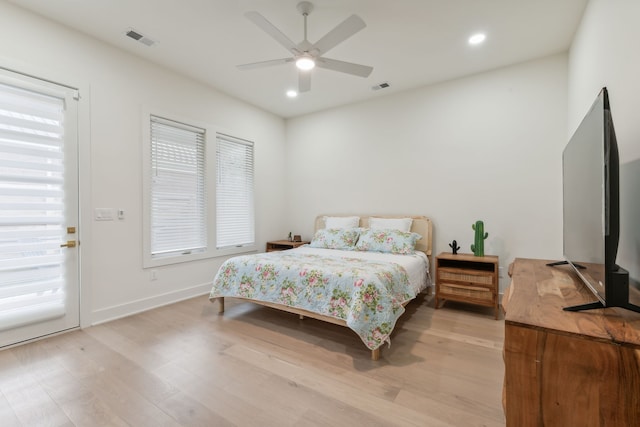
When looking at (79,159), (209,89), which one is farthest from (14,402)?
(209,89)

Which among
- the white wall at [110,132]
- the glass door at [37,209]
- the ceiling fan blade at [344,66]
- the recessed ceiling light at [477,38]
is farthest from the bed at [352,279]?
the recessed ceiling light at [477,38]

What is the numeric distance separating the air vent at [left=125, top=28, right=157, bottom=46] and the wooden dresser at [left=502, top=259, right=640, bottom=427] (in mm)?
3743

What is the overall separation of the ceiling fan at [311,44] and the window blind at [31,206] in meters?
1.87

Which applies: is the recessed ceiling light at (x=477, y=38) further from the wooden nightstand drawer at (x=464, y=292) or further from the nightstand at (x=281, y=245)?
the nightstand at (x=281, y=245)

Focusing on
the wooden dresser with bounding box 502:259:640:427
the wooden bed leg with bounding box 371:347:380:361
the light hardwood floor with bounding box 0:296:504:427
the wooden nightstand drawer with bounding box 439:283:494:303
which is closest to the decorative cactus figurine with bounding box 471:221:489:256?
the wooden nightstand drawer with bounding box 439:283:494:303

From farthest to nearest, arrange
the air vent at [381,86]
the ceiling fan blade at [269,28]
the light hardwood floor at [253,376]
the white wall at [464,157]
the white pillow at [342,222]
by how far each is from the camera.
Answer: the white pillow at [342,222] → the air vent at [381,86] → the white wall at [464,157] → the ceiling fan blade at [269,28] → the light hardwood floor at [253,376]

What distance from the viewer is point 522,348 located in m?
0.96

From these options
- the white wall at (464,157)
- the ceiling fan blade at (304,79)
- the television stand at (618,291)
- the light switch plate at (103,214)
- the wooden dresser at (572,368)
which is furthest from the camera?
the white wall at (464,157)

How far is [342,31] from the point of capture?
2180 millimetres

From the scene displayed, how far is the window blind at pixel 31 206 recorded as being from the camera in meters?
2.37

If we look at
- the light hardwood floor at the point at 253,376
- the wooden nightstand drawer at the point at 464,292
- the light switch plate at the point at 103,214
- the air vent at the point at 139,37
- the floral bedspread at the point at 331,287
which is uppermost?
the air vent at the point at 139,37

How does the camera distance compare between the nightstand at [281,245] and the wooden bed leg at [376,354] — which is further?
the nightstand at [281,245]

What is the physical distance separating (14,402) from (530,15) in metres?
4.79

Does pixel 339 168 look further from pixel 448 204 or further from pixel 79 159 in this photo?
pixel 79 159
